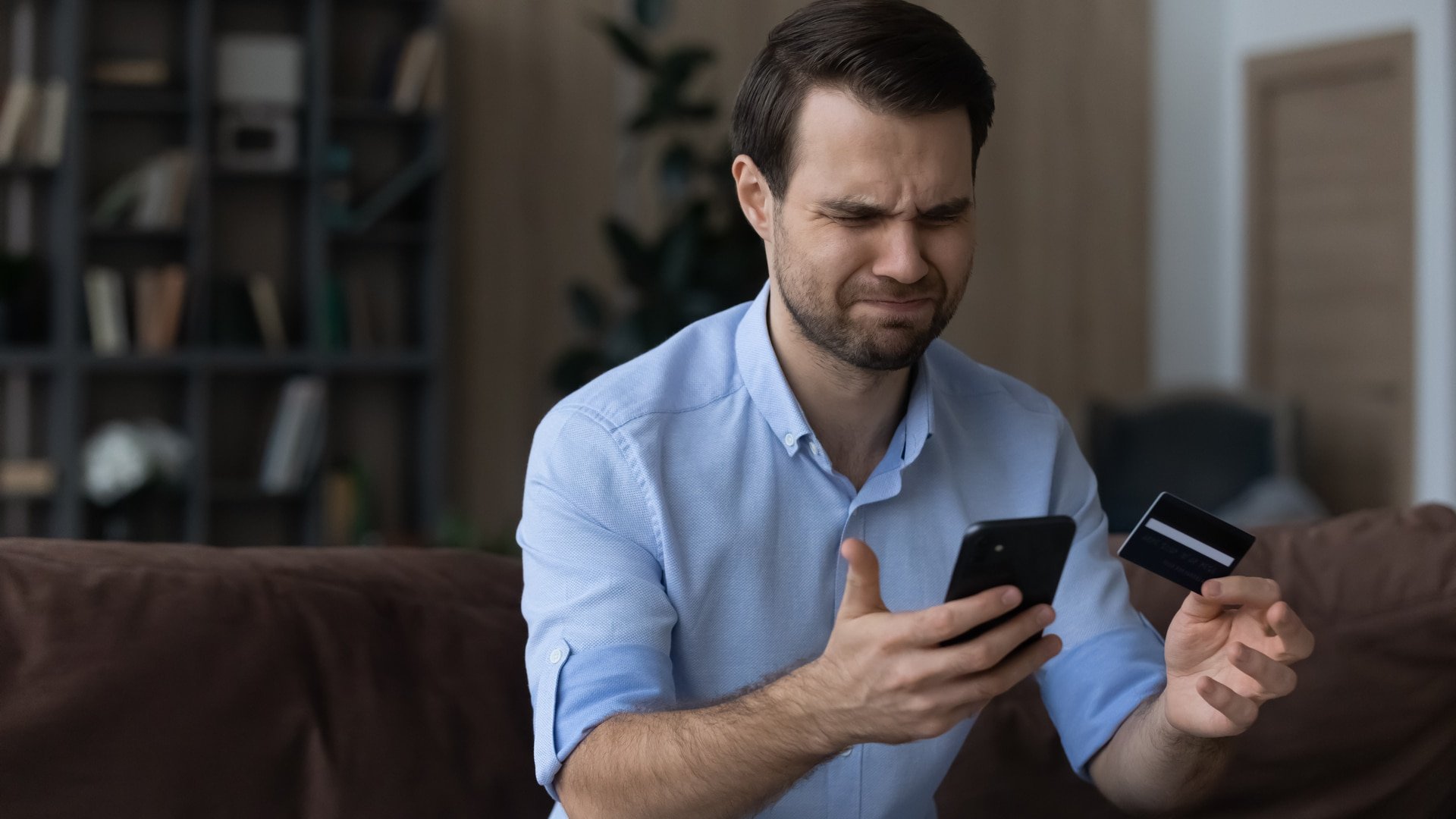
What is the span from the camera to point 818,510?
1.40 m

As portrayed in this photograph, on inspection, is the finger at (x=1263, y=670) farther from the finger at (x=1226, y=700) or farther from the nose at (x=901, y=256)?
the nose at (x=901, y=256)

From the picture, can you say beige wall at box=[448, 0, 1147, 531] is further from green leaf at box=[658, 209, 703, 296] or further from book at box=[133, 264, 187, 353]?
book at box=[133, 264, 187, 353]

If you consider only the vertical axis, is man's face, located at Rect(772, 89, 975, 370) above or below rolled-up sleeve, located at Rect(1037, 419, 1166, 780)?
above

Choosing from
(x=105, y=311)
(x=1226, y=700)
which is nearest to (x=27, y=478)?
(x=105, y=311)

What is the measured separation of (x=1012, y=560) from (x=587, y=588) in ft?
1.38

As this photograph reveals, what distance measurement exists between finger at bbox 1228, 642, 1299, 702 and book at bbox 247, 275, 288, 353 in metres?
3.53

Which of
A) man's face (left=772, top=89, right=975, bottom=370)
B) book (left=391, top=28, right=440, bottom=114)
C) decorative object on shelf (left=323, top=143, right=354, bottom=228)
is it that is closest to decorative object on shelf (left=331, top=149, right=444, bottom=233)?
decorative object on shelf (left=323, top=143, right=354, bottom=228)

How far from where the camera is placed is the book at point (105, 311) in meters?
3.99

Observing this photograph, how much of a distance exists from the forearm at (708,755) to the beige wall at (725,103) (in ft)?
12.0

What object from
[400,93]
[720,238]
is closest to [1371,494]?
[720,238]

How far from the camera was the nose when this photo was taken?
50.9 inches

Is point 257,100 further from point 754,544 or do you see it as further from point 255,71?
point 754,544

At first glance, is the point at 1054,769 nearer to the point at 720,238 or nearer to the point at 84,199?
the point at 720,238

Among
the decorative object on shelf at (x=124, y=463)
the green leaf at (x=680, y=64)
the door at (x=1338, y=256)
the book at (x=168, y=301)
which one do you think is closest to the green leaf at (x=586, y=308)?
the green leaf at (x=680, y=64)
